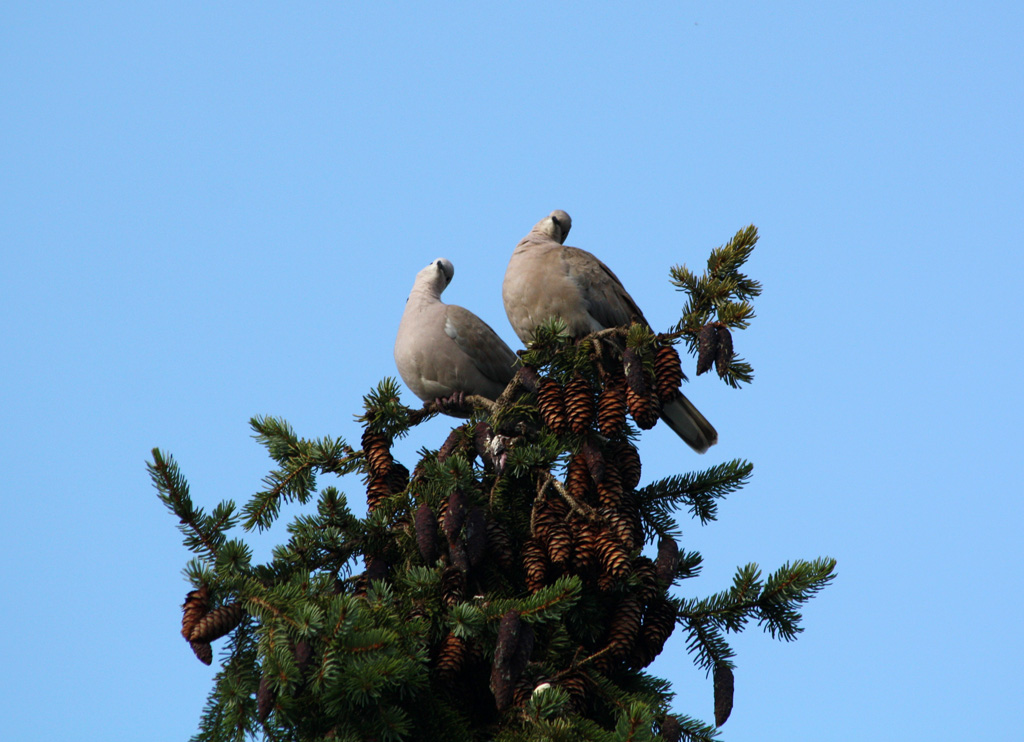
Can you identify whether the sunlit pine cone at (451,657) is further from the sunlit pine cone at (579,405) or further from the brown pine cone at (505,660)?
the sunlit pine cone at (579,405)

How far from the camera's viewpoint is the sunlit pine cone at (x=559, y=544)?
10.3 ft

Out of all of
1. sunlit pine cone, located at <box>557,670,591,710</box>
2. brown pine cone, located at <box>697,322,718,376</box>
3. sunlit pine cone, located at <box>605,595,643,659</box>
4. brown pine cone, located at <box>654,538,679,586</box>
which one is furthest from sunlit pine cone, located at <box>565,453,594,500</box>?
sunlit pine cone, located at <box>557,670,591,710</box>

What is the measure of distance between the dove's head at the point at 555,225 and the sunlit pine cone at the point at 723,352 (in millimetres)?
2692

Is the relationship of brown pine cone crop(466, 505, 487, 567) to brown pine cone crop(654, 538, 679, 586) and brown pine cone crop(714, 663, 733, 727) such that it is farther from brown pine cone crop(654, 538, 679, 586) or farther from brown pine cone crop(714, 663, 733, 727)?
brown pine cone crop(714, 663, 733, 727)

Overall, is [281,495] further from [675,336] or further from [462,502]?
[675,336]

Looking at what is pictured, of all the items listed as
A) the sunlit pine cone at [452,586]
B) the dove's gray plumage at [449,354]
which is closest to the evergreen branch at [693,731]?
the sunlit pine cone at [452,586]

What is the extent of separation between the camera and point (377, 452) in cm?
392

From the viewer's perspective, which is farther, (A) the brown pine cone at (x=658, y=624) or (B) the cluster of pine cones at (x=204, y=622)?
(A) the brown pine cone at (x=658, y=624)

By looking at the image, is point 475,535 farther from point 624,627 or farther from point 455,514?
point 624,627

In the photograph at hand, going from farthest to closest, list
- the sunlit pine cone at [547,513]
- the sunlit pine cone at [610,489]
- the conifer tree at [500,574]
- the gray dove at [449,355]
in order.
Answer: the gray dove at [449,355] → the sunlit pine cone at [610,489] → the sunlit pine cone at [547,513] → the conifer tree at [500,574]

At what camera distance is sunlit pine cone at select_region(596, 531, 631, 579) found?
3049 mm

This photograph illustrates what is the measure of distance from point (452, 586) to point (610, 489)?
27.5 inches

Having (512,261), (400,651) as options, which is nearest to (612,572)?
(400,651)

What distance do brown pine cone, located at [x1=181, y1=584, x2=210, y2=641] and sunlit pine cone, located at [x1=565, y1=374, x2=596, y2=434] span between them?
57.7 inches
